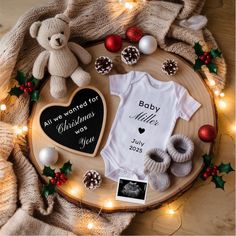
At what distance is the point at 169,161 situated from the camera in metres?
1.27

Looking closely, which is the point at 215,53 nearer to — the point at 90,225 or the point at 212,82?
the point at 212,82

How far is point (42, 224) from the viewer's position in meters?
1.30

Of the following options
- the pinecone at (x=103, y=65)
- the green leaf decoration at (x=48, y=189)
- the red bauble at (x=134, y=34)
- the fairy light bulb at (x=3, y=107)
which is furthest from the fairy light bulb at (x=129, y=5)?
the green leaf decoration at (x=48, y=189)

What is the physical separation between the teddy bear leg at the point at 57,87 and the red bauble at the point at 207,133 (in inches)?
16.7

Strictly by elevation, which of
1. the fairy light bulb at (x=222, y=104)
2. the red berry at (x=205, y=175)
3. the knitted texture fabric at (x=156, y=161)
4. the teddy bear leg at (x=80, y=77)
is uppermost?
the teddy bear leg at (x=80, y=77)

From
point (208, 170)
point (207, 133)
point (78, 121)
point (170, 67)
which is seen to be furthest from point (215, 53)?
point (78, 121)

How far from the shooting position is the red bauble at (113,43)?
1.35 metres

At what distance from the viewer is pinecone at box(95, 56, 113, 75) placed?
1.35 metres

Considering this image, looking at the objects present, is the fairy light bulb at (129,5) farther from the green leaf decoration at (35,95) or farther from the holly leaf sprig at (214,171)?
the holly leaf sprig at (214,171)

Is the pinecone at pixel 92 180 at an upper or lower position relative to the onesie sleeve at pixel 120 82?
lower

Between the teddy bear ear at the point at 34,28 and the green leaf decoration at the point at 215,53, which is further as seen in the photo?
the green leaf decoration at the point at 215,53

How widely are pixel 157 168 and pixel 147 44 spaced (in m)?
0.38

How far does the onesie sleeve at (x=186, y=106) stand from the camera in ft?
4.40

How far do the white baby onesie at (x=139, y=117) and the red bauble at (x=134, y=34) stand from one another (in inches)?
4.2
